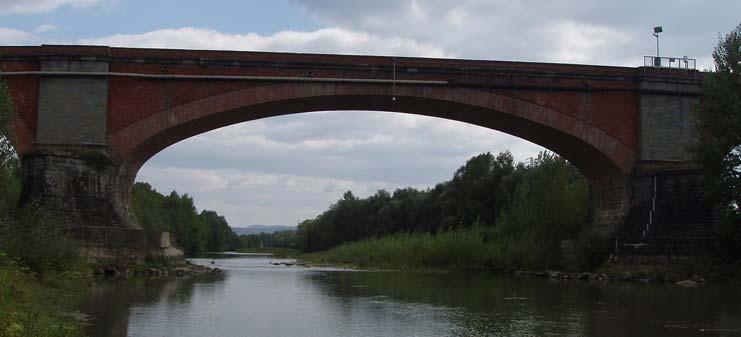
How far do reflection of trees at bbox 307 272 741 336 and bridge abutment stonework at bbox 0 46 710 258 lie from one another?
6.69 m

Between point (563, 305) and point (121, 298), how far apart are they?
7496mm

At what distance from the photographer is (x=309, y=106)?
26.1m

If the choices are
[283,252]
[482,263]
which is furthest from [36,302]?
[283,252]

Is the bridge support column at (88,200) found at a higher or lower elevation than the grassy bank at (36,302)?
higher

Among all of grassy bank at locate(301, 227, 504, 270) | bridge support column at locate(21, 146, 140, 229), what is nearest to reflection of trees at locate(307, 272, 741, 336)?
bridge support column at locate(21, 146, 140, 229)

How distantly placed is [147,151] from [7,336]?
19707 mm

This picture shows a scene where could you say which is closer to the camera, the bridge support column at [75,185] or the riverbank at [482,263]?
the riverbank at [482,263]

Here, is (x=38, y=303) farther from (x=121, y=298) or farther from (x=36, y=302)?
(x=121, y=298)

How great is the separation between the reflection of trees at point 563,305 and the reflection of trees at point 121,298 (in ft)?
10.1

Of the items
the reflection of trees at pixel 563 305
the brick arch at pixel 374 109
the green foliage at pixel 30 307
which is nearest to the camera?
the green foliage at pixel 30 307

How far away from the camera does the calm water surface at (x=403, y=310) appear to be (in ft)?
31.9

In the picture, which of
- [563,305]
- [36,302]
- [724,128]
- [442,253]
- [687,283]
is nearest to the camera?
[36,302]

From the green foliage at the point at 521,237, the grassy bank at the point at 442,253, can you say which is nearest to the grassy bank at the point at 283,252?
the green foliage at the point at 521,237

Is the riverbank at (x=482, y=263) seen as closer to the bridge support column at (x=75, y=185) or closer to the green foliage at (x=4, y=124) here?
the bridge support column at (x=75, y=185)
